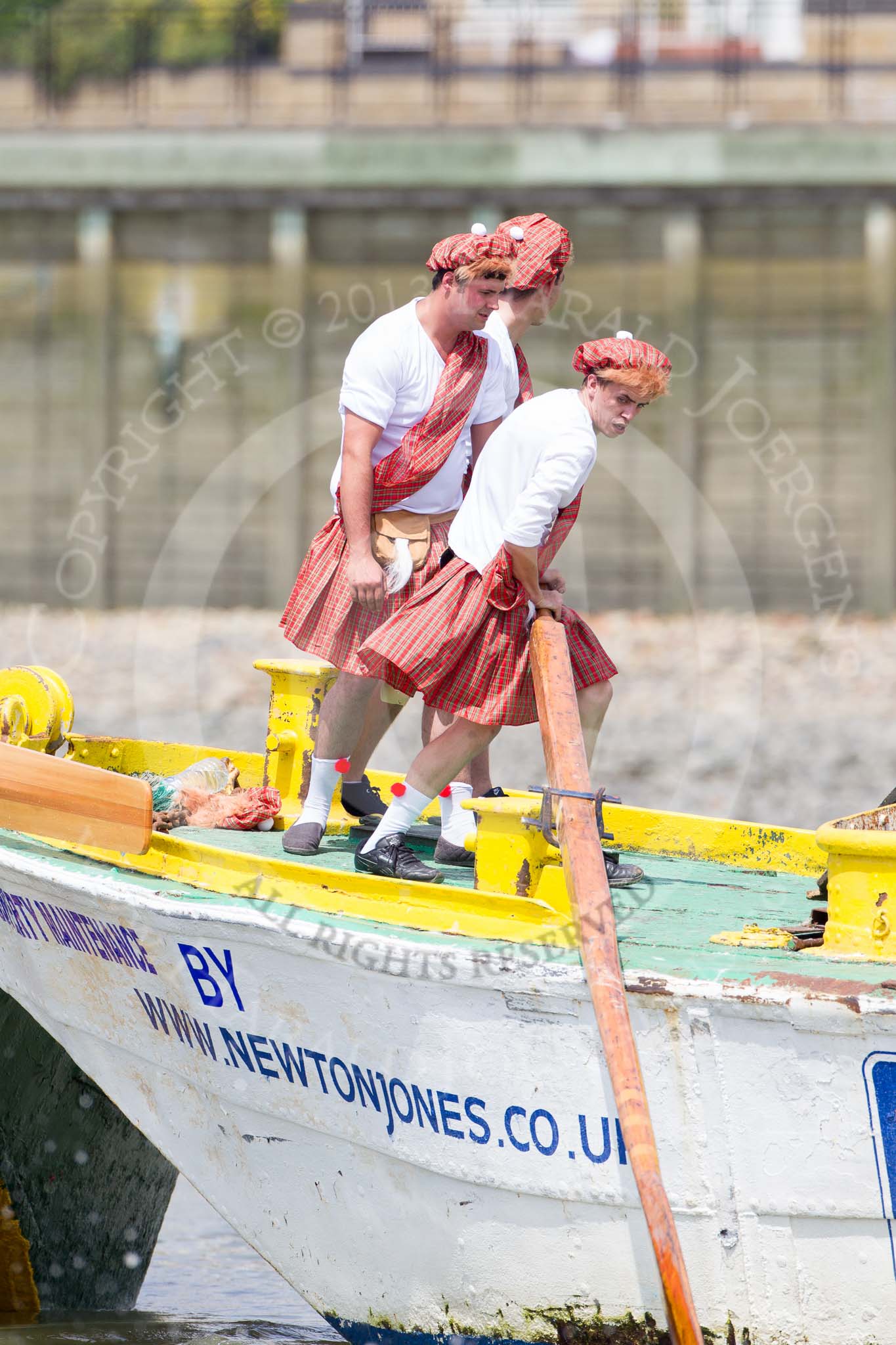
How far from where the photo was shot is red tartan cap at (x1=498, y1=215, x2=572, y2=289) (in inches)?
176

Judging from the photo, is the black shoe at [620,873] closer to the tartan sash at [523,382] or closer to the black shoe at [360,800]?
the black shoe at [360,800]

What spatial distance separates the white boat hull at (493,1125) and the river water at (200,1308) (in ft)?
3.00

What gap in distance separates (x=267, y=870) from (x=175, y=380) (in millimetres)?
13506

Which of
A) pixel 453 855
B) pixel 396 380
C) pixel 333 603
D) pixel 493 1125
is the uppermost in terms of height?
pixel 396 380

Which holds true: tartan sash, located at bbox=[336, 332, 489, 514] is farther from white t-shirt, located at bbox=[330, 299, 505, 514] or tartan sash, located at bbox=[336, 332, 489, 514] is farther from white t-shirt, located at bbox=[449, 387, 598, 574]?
white t-shirt, located at bbox=[449, 387, 598, 574]

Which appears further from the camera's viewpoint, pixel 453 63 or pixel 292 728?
pixel 453 63

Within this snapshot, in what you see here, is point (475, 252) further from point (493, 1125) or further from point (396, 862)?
point (493, 1125)

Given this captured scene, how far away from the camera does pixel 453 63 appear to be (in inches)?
644

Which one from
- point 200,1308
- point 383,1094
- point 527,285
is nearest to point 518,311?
point 527,285

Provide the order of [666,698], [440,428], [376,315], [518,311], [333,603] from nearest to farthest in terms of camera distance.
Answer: [440,428] → [333,603] → [518,311] → [666,698] → [376,315]

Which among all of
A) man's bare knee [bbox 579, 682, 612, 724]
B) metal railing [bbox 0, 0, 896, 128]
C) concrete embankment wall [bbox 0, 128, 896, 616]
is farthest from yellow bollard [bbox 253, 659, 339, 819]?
metal railing [bbox 0, 0, 896, 128]

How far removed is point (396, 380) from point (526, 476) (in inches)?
19.2

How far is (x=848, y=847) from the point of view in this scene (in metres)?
3.34

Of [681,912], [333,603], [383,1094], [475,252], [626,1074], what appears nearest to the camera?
[626,1074]
